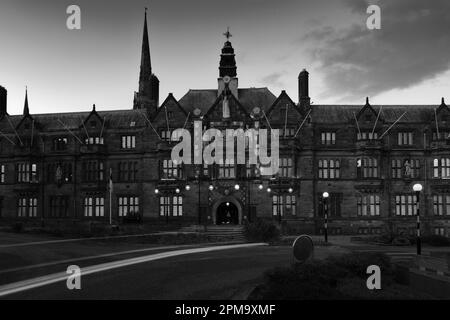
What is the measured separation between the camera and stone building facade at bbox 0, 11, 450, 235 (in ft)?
171


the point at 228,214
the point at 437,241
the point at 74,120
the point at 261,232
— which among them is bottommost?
the point at 437,241

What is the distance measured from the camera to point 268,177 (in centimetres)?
5191

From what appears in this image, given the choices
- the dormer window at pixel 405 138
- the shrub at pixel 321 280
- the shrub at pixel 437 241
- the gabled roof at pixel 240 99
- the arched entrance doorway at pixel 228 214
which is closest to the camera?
the shrub at pixel 321 280

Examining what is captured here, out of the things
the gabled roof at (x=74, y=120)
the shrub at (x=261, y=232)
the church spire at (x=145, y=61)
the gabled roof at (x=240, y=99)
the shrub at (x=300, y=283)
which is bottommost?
the shrub at (x=261, y=232)

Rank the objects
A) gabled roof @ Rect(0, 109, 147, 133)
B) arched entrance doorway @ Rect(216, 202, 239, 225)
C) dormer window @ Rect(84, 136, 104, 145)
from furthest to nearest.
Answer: gabled roof @ Rect(0, 109, 147, 133) → dormer window @ Rect(84, 136, 104, 145) → arched entrance doorway @ Rect(216, 202, 239, 225)

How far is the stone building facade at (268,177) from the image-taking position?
171ft

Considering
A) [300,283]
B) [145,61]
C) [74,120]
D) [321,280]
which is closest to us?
[300,283]

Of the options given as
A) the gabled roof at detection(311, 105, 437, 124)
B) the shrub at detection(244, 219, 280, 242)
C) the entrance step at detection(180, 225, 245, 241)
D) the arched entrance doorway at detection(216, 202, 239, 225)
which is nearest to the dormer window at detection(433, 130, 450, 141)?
the gabled roof at detection(311, 105, 437, 124)

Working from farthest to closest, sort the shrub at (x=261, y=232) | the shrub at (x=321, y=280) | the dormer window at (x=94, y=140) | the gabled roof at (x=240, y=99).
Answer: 1. the gabled roof at (x=240, y=99)
2. the dormer window at (x=94, y=140)
3. the shrub at (x=261, y=232)
4. the shrub at (x=321, y=280)

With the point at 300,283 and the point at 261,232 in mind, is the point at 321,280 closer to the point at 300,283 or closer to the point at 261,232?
the point at 300,283

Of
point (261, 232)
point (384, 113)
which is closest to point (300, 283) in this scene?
point (261, 232)

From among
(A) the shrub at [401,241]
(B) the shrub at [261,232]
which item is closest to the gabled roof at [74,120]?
(B) the shrub at [261,232]

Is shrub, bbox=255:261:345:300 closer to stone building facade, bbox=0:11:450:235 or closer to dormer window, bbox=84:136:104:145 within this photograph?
stone building facade, bbox=0:11:450:235

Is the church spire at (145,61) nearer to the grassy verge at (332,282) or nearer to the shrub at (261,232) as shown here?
the shrub at (261,232)
